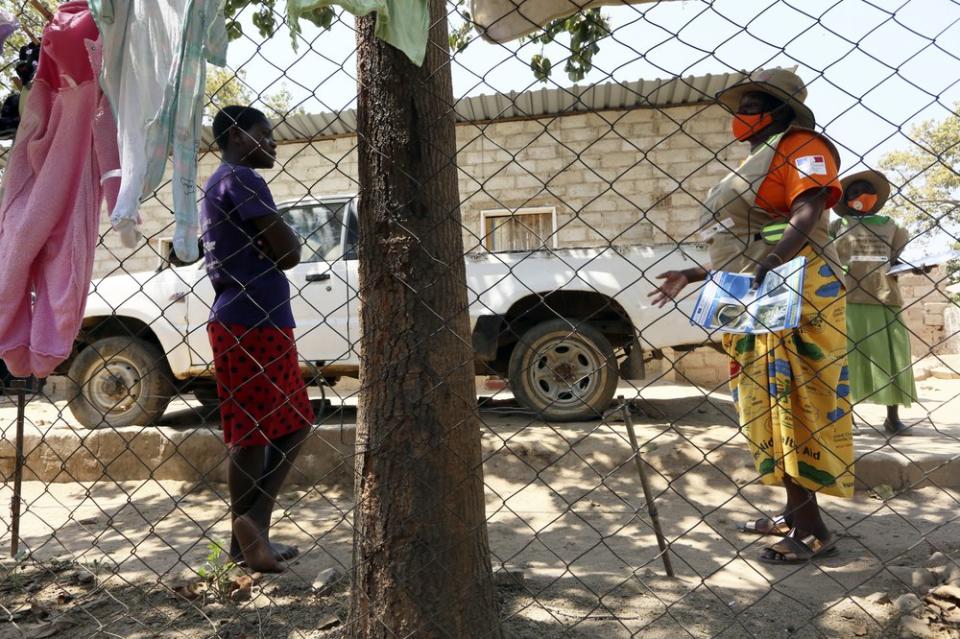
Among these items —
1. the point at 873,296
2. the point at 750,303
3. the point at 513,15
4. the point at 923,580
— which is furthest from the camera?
the point at 873,296

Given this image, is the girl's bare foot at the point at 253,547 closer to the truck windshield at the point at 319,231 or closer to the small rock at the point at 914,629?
the small rock at the point at 914,629

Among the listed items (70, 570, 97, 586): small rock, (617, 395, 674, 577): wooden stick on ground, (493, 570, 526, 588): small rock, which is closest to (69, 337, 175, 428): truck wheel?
(70, 570, 97, 586): small rock

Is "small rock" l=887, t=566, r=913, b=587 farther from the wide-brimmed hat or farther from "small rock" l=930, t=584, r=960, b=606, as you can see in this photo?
the wide-brimmed hat

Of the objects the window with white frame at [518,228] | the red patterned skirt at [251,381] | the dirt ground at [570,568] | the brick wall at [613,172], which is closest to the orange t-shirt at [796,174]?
the dirt ground at [570,568]

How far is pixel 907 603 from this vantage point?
221 cm

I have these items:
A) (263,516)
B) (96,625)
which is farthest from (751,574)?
(96,625)

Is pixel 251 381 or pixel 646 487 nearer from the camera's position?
pixel 646 487

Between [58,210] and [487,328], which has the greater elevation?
[58,210]

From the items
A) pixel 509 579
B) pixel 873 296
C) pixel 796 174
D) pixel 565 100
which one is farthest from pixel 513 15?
pixel 565 100

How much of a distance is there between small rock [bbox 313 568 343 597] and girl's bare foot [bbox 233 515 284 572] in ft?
0.71

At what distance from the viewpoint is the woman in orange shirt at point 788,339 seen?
2.63m

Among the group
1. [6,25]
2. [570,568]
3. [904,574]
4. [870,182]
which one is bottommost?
[570,568]

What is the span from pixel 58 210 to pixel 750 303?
7.15 feet

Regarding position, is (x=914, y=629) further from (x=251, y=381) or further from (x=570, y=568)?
(x=251, y=381)
